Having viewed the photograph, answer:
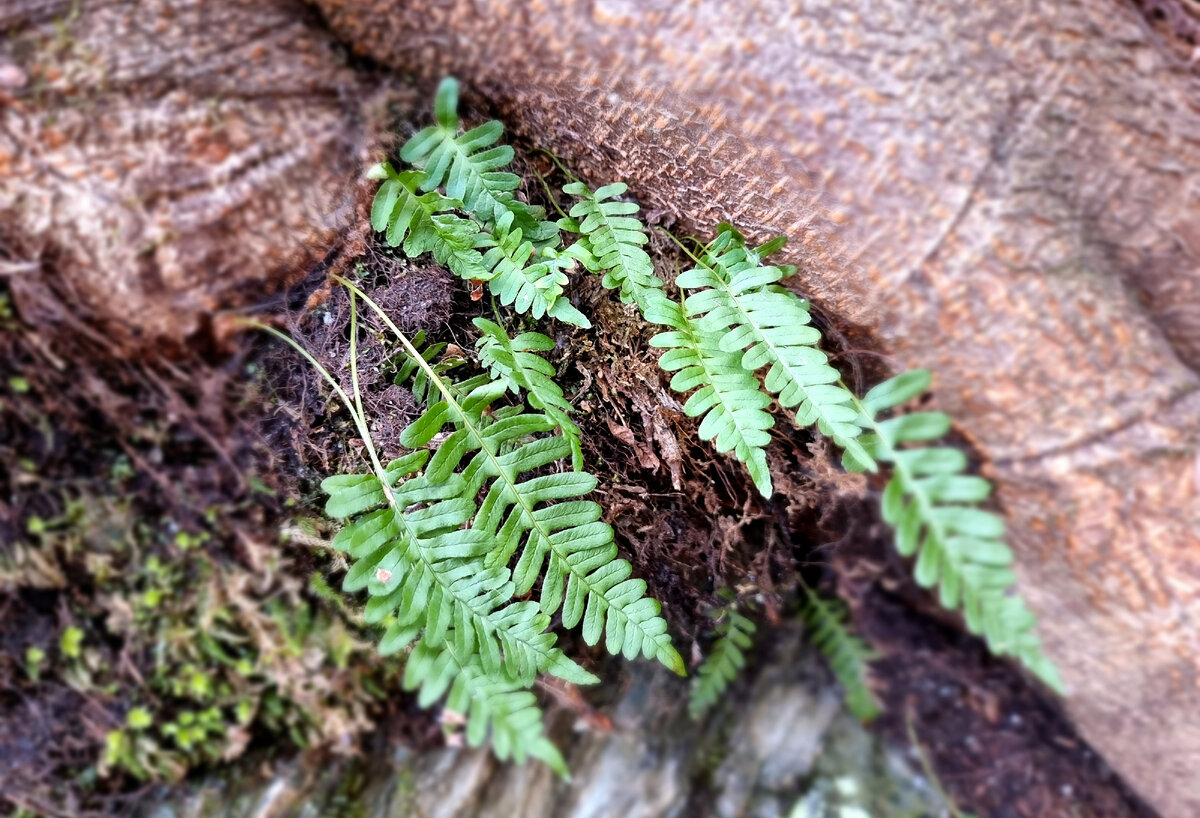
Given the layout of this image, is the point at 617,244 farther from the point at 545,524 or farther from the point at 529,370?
the point at 545,524

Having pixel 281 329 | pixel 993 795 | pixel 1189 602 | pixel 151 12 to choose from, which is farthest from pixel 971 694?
pixel 151 12

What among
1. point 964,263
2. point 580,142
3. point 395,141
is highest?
point 964,263

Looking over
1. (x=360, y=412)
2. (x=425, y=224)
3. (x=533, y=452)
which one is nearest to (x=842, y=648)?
(x=533, y=452)

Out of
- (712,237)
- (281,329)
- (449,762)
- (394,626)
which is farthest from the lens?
(449,762)

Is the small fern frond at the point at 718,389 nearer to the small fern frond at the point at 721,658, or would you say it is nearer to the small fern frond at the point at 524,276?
the small fern frond at the point at 524,276

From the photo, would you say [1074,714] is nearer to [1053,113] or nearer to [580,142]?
[1053,113]

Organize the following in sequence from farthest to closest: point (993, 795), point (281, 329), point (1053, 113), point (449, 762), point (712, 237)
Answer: point (993, 795)
point (449, 762)
point (281, 329)
point (712, 237)
point (1053, 113)

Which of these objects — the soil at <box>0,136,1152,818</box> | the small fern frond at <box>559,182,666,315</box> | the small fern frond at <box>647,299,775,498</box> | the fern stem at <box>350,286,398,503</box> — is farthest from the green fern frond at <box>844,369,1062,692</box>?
the fern stem at <box>350,286,398,503</box>
